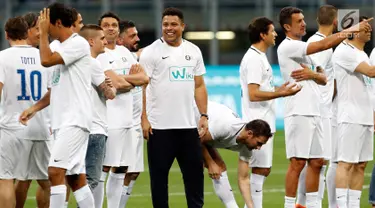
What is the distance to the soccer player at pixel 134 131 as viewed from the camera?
12070 millimetres

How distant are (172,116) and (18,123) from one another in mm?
1551

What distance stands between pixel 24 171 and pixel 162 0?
2245 cm

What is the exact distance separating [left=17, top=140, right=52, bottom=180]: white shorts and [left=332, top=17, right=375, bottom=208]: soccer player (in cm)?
331

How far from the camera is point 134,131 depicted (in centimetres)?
1216

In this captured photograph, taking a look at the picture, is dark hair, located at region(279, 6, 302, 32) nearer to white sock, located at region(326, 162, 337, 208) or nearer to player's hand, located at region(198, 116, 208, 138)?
player's hand, located at region(198, 116, 208, 138)

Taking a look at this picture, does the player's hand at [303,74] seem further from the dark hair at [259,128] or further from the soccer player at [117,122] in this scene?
the soccer player at [117,122]

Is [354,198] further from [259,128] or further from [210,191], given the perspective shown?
[210,191]

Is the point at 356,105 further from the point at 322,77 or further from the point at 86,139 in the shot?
the point at 86,139

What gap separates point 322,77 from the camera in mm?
11500

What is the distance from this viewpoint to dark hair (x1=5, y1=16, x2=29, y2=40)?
1041cm

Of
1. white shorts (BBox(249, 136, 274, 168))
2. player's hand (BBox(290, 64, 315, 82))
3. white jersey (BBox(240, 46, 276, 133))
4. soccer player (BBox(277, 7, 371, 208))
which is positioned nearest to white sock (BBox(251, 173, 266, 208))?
white shorts (BBox(249, 136, 274, 168))

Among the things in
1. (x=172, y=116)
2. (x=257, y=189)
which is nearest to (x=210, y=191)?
(x=257, y=189)

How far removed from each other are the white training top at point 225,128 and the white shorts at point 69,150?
1976 mm

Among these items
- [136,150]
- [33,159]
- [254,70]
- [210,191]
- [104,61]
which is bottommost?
[210,191]
